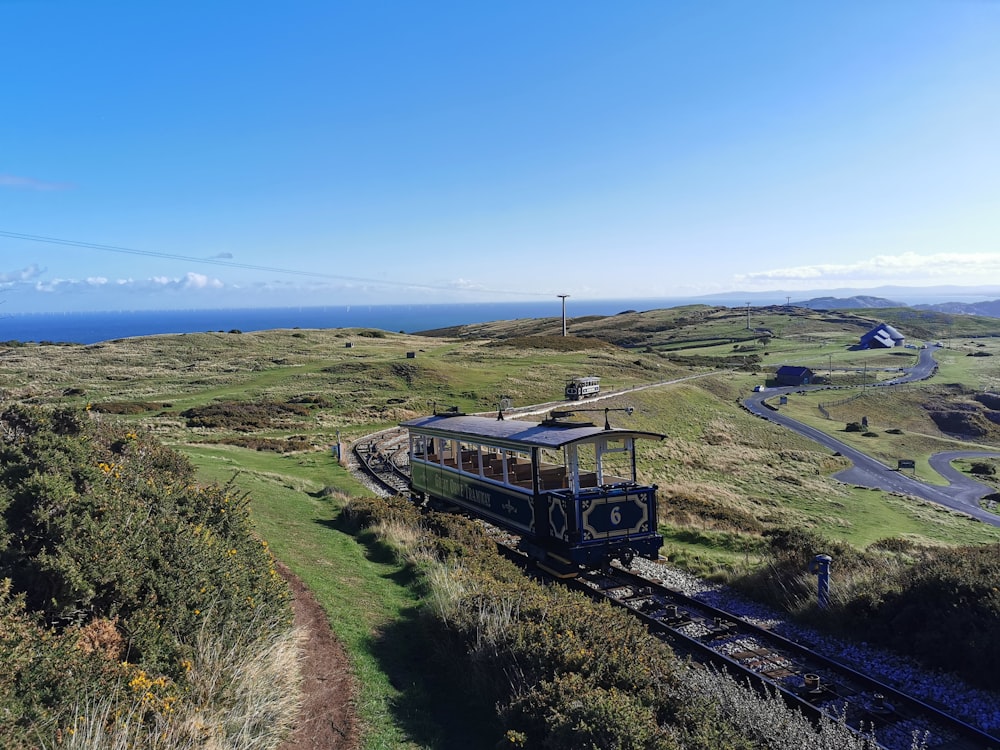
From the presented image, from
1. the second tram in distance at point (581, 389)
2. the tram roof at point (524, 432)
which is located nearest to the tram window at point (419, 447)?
the tram roof at point (524, 432)

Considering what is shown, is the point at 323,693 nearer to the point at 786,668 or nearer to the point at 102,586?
the point at 102,586

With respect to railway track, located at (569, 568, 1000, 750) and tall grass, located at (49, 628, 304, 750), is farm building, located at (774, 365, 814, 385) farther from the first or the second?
tall grass, located at (49, 628, 304, 750)

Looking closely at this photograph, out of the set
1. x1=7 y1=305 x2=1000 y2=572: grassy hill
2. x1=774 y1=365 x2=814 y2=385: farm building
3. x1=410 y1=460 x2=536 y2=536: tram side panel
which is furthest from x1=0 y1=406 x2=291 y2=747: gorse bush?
x1=774 y1=365 x2=814 y2=385: farm building

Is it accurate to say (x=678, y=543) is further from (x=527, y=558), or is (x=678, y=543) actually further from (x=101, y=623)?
(x=101, y=623)

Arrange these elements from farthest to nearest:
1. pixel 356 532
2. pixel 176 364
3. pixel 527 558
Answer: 1. pixel 176 364
2. pixel 356 532
3. pixel 527 558

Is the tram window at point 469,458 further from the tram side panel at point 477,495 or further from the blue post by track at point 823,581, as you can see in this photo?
the blue post by track at point 823,581

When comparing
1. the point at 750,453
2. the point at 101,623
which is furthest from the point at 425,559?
the point at 750,453
